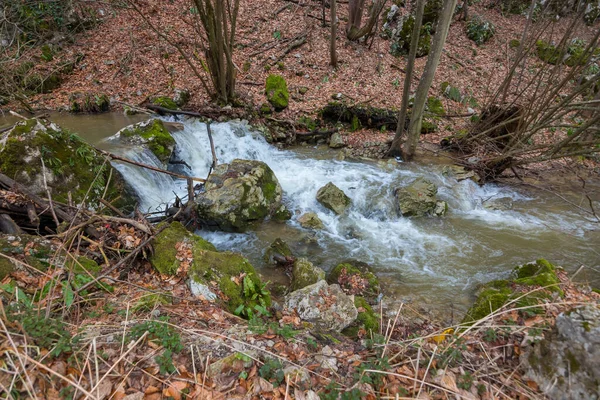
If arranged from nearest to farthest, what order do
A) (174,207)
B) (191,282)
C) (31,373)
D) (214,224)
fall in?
(31,373) → (191,282) → (174,207) → (214,224)

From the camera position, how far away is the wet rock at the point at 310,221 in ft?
21.6

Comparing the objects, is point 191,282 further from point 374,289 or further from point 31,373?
point 374,289

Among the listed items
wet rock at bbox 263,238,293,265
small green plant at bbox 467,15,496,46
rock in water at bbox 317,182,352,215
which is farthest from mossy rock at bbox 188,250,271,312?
small green plant at bbox 467,15,496,46

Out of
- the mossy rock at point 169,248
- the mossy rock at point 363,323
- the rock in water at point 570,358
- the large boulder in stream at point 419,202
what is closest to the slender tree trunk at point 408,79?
the large boulder in stream at point 419,202

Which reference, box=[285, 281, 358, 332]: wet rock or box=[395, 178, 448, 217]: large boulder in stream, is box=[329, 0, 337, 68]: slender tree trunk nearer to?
box=[395, 178, 448, 217]: large boulder in stream

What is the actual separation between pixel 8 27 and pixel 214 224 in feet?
39.5

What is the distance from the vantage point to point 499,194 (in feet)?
26.2

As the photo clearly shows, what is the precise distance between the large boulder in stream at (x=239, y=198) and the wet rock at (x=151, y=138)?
5.54 feet

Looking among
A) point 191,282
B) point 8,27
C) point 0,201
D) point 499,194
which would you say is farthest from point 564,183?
point 8,27

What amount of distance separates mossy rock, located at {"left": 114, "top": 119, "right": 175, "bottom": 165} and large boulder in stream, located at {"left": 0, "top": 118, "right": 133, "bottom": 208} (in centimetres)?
189

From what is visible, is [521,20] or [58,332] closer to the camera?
[58,332]

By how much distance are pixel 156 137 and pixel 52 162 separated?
9.48 feet

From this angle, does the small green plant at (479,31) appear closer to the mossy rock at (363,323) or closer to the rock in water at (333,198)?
the rock in water at (333,198)

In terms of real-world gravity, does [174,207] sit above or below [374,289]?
above
